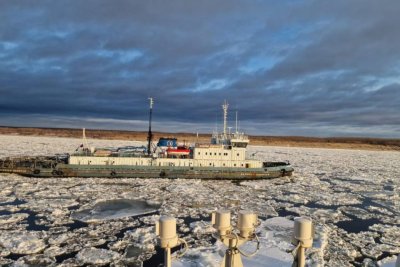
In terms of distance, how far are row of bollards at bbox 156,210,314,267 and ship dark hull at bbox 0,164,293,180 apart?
2274cm

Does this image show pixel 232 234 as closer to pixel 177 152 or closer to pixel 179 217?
pixel 179 217

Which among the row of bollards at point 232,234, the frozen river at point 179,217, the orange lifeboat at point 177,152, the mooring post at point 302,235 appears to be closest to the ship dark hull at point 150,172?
the frozen river at point 179,217

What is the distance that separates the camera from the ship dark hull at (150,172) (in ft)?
88.9

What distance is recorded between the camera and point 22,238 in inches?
451

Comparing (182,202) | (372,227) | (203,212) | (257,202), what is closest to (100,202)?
(182,202)

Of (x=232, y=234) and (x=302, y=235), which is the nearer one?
(x=302, y=235)

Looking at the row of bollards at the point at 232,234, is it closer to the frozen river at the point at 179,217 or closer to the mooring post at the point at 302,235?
the mooring post at the point at 302,235

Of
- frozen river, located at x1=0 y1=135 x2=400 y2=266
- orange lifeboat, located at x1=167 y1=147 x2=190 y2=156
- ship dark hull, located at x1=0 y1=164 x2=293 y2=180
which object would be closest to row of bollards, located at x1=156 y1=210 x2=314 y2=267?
frozen river, located at x1=0 y1=135 x2=400 y2=266

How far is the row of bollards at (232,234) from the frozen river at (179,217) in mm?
4269

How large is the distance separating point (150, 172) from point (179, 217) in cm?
1366

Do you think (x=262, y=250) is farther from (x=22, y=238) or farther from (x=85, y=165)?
(x=85, y=165)

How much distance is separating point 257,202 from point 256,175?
35.6 feet

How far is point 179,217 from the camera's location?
49.2ft

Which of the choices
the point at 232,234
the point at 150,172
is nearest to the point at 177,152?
the point at 150,172
